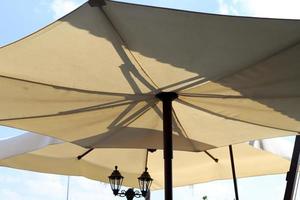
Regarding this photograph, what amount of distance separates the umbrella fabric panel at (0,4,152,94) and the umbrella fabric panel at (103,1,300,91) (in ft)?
0.29

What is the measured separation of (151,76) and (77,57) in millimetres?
471

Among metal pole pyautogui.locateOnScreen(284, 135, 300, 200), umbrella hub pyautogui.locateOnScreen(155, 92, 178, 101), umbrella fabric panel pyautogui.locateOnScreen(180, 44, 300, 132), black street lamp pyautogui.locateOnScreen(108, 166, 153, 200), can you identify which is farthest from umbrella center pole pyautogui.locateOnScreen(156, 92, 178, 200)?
black street lamp pyautogui.locateOnScreen(108, 166, 153, 200)

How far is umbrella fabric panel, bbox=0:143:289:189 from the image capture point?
4.73 metres

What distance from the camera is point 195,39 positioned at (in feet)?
7.29

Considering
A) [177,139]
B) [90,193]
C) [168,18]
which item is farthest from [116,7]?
[90,193]

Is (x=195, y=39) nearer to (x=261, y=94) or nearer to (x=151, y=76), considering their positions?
(x=151, y=76)

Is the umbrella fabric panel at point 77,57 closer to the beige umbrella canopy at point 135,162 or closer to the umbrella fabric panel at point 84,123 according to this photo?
the umbrella fabric panel at point 84,123

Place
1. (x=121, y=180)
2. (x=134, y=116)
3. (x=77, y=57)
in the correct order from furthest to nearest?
(x=121, y=180), (x=134, y=116), (x=77, y=57)

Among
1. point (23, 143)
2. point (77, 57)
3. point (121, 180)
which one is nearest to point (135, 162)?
point (121, 180)

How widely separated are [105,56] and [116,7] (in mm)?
488

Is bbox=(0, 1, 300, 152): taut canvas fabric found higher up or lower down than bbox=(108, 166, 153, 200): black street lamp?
higher up

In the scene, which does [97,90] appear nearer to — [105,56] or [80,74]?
[80,74]

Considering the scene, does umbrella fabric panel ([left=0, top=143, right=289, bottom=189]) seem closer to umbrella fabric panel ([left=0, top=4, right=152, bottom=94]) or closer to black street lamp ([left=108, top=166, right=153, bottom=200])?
black street lamp ([left=108, top=166, right=153, bottom=200])

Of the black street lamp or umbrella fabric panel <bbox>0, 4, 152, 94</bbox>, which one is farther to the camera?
the black street lamp
